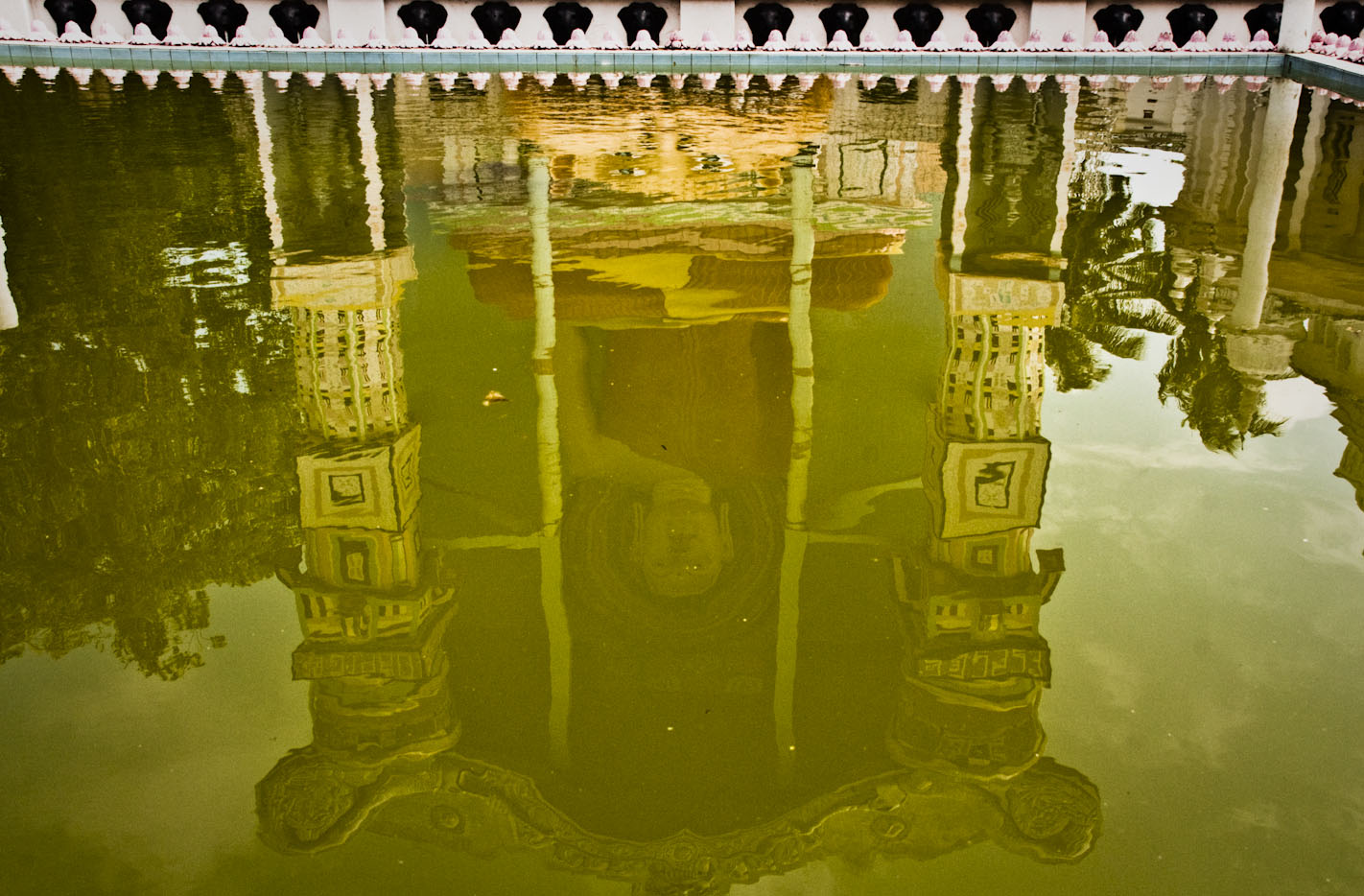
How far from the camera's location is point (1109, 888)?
1.83m

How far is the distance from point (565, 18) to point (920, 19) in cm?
341

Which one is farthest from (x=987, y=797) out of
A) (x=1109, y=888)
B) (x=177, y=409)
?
(x=177, y=409)

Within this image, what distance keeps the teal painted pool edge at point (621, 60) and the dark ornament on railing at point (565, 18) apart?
577 millimetres

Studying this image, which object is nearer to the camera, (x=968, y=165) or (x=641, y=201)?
(x=641, y=201)

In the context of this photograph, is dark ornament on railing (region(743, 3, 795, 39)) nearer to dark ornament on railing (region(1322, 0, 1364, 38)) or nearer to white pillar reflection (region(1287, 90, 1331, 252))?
white pillar reflection (region(1287, 90, 1331, 252))

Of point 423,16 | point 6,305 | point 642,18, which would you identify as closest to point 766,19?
point 642,18

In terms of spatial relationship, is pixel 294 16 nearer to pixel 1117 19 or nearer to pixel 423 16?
pixel 423 16

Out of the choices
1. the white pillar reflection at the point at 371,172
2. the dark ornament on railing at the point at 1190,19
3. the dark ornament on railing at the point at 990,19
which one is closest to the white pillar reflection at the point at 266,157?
the white pillar reflection at the point at 371,172

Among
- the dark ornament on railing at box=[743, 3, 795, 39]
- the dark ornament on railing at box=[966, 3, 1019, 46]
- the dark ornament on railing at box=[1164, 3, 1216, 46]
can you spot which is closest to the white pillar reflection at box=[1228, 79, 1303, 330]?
the dark ornament on railing at box=[1164, 3, 1216, 46]

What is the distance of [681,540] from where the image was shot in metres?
2.84

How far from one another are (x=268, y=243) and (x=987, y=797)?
3934mm

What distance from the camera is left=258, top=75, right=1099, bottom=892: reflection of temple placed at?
2002 mm

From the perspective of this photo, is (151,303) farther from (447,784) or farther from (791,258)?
(447,784)

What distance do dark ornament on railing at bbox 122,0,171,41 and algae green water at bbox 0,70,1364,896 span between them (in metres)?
7.76
